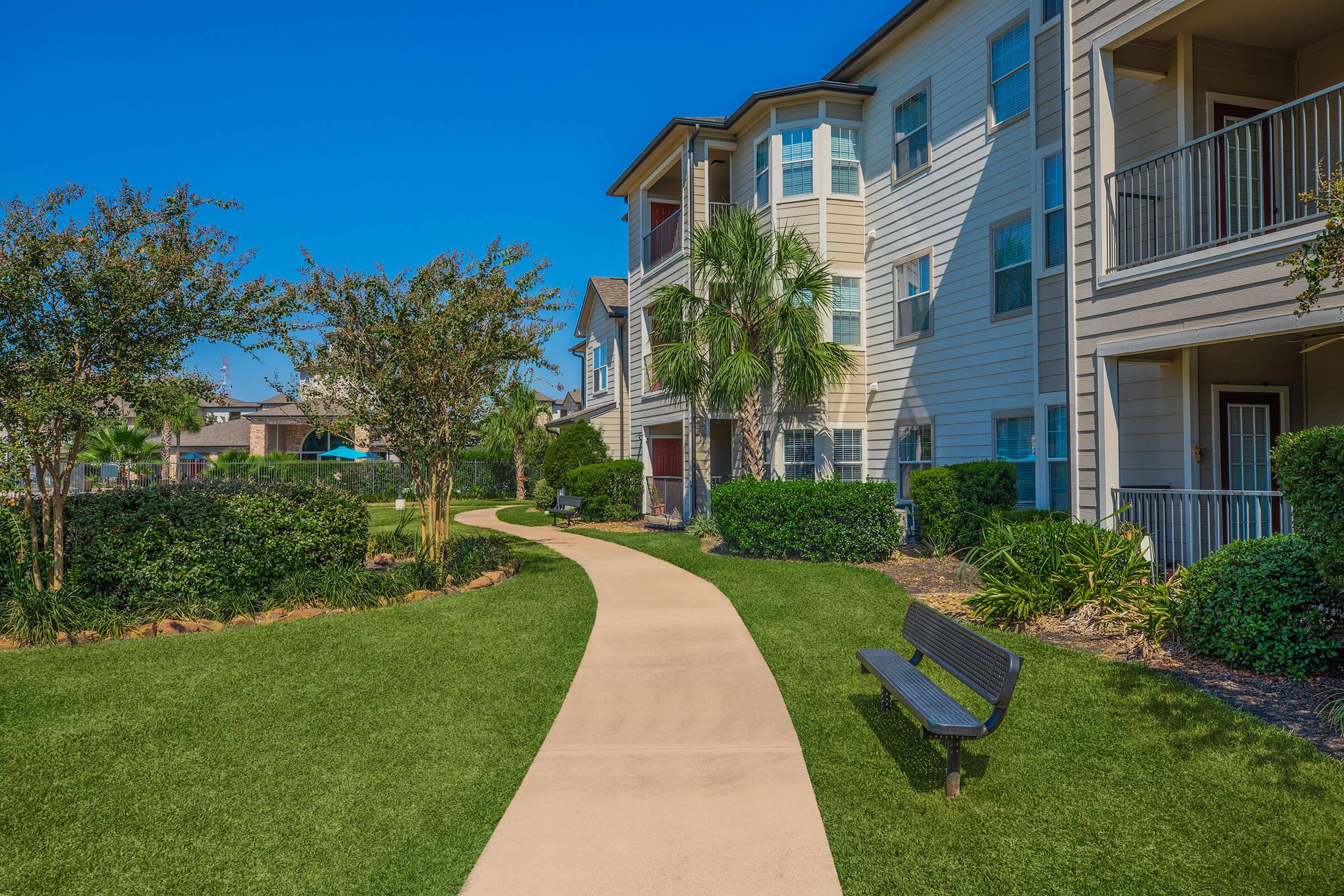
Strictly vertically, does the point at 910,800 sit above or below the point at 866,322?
below

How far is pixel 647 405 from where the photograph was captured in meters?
22.5

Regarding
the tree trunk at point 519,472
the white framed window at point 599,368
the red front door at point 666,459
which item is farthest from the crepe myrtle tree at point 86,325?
the tree trunk at point 519,472

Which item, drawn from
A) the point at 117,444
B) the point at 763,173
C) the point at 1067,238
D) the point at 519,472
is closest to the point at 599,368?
the point at 519,472

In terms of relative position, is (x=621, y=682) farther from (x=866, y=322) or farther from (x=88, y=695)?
(x=866, y=322)

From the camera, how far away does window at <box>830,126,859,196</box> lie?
672 inches

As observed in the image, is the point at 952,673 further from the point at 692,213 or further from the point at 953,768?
the point at 692,213

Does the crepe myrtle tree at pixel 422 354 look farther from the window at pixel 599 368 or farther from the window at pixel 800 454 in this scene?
the window at pixel 599 368

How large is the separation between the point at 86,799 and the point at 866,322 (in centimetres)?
1519

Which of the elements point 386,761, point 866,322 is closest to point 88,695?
point 386,761

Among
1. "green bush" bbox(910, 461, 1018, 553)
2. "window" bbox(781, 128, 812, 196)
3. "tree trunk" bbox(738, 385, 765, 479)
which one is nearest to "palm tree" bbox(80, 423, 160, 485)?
"tree trunk" bbox(738, 385, 765, 479)

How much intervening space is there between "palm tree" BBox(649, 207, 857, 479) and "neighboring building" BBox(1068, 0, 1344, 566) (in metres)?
5.51

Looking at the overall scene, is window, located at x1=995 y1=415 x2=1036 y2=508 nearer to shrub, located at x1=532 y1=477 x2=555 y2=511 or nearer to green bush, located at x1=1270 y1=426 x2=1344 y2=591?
green bush, located at x1=1270 y1=426 x2=1344 y2=591

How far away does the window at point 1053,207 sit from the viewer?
12.4m

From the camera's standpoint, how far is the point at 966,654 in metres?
5.18
